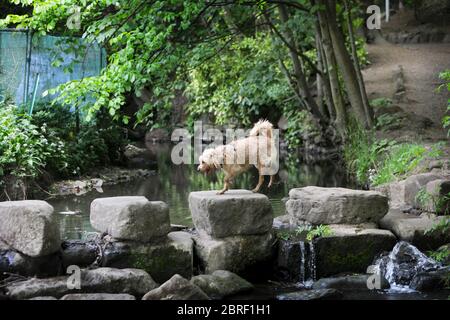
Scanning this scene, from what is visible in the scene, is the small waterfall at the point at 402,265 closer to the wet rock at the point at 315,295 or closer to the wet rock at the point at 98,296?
the wet rock at the point at 315,295

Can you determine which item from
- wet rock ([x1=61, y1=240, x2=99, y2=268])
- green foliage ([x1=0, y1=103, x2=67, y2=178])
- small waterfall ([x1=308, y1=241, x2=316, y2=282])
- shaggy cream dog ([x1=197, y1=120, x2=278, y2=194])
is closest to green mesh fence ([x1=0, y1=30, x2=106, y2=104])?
green foliage ([x1=0, y1=103, x2=67, y2=178])

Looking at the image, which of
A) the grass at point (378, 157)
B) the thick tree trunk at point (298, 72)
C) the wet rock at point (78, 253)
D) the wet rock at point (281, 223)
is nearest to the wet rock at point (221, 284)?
the wet rock at point (78, 253)

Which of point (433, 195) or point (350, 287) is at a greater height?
point (433, 195)

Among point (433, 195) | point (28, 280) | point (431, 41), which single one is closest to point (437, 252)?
point (433, 195)

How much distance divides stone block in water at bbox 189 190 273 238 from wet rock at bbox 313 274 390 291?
3.39 feet

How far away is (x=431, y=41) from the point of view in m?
29.1

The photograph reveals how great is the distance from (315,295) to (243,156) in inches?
86.2

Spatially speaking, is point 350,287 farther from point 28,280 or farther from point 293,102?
point 293,102

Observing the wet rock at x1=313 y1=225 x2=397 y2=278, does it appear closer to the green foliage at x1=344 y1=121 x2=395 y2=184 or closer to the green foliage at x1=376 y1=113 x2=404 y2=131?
the green foliage at x1=344 y1=121 x2=395 y2=184

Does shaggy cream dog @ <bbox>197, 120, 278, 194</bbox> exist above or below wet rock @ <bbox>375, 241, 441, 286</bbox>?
above

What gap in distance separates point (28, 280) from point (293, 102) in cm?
1626

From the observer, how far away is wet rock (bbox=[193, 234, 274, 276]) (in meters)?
8.03

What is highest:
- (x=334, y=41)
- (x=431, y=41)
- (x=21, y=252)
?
(x=431, y=41)

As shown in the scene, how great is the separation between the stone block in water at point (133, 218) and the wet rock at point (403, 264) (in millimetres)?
2802
